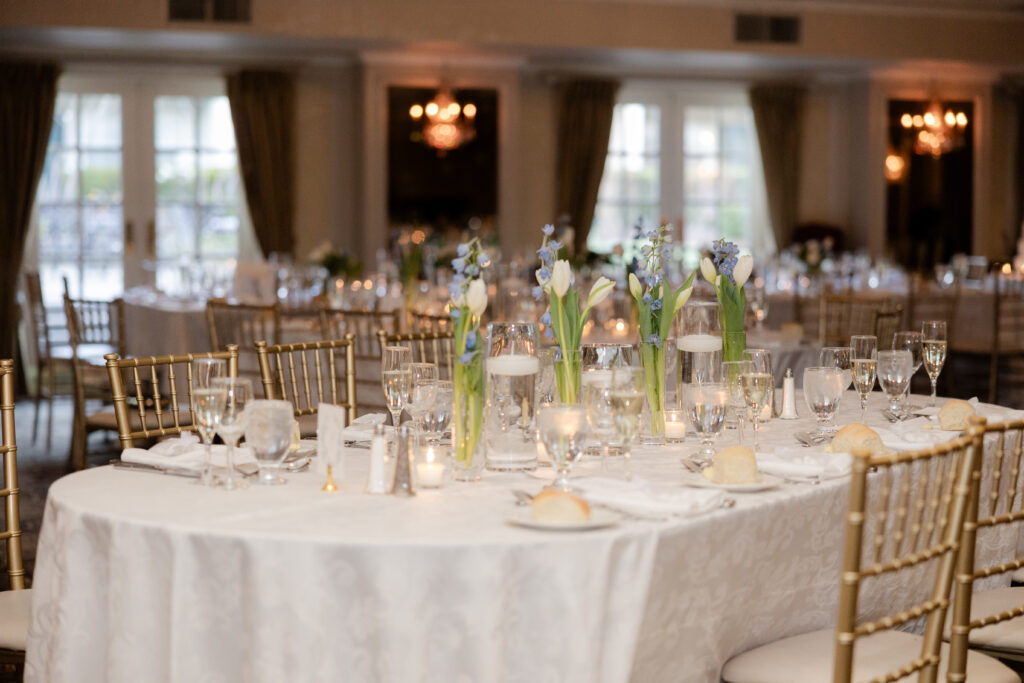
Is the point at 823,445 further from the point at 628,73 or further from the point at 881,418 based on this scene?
the point at 628,73

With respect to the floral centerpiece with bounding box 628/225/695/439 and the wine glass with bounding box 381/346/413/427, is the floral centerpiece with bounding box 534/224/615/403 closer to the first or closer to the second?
the floral centerpiece with bounding box 628/225/695/439

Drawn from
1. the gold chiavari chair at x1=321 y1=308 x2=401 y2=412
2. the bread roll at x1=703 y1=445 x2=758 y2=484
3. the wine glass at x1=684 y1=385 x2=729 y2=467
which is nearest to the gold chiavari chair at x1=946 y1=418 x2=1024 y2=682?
the bread roll at x1=703 y1=445 x2=758 y2=484

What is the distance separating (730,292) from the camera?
10.0 ft

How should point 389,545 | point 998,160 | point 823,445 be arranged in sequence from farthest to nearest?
point 998,160 → point 823,445 → point 389,545

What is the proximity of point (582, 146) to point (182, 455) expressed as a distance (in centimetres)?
885

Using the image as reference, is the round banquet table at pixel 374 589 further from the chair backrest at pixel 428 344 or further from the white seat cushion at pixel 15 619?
the chair backrest at pixel 428 344

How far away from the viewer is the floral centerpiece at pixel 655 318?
2.79 m

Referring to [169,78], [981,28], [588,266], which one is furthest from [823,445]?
[981,28]

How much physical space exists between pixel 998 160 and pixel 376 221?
662cm

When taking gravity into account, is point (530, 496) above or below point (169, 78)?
below

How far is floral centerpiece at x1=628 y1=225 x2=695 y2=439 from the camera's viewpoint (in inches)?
110

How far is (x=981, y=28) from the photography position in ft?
35.4

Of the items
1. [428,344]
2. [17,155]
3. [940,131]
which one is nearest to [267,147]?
[17,155]

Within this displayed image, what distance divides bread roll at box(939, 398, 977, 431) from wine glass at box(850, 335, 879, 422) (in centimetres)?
19
